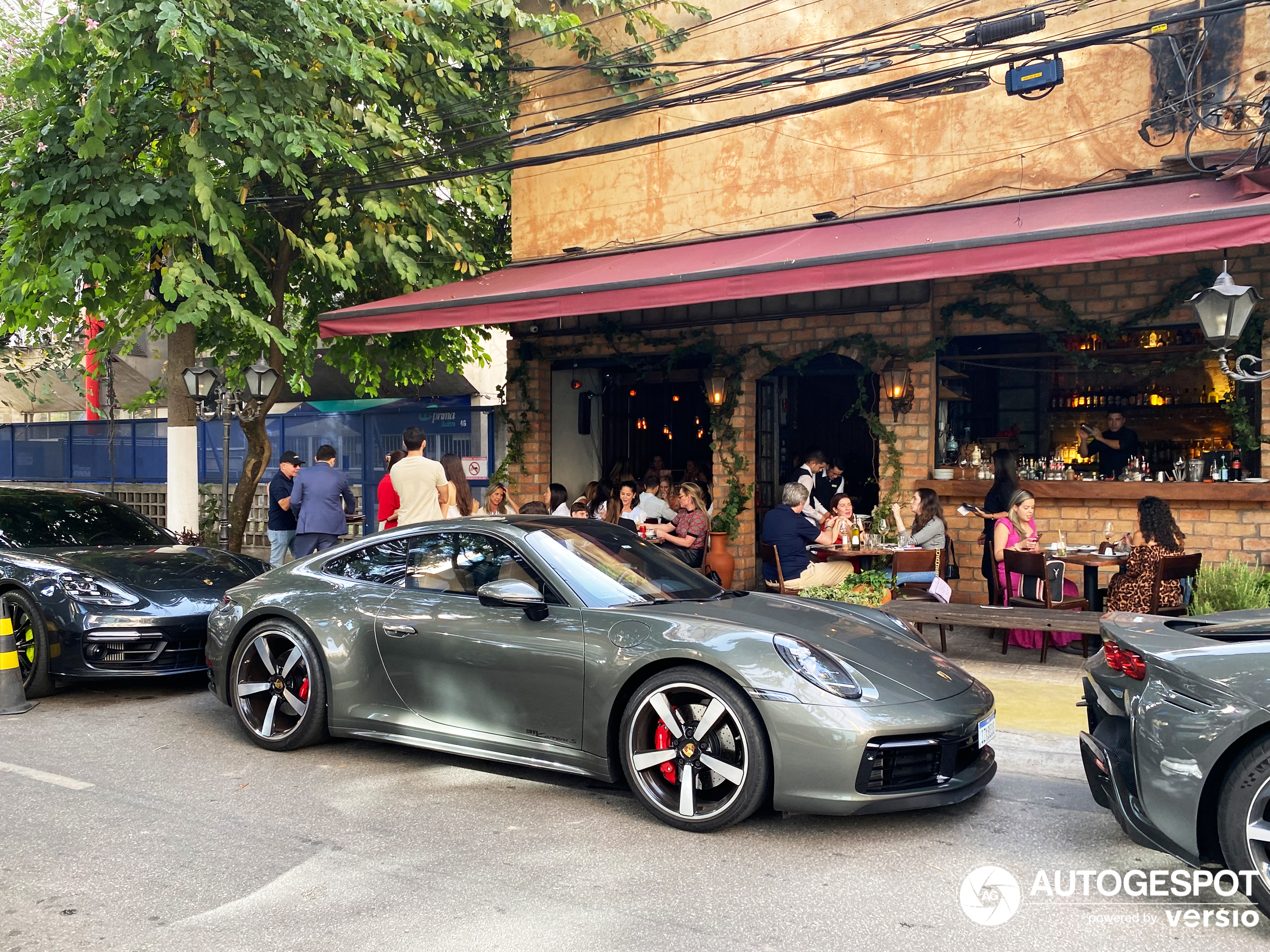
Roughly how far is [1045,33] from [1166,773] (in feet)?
27.4

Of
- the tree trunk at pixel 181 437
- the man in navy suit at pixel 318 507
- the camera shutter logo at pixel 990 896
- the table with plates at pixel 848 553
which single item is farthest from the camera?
the tree trunk at pixel 181 437

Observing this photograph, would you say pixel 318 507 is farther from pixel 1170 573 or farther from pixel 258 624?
pixel 1170 573

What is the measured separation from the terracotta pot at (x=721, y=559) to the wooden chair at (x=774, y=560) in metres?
0.41

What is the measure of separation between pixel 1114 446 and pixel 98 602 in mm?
9850

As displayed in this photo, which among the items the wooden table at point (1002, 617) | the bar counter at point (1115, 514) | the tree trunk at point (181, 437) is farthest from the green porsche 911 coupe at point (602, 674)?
the tree trunk at point (181, 437)

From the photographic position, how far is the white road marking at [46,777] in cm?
521

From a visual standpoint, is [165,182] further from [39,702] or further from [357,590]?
[357,590]

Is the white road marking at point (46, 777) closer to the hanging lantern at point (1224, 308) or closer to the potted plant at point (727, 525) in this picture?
the potted plant at point (727, 525)

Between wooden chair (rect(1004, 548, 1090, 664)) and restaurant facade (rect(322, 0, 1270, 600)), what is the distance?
5.48 ft

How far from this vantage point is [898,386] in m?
10.9

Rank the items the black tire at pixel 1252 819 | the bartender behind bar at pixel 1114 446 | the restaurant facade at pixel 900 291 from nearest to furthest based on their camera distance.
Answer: the black tire at pixel 1252 819, the restaurant facade at pixel 900 291, the bartender behind bar at pixel 1114 446

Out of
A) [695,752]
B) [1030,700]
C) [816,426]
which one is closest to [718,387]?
[816,426]

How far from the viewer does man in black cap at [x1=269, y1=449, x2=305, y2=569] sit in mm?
11961

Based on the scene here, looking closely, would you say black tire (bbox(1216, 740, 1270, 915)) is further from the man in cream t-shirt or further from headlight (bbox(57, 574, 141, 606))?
the man in cream t-shirt
